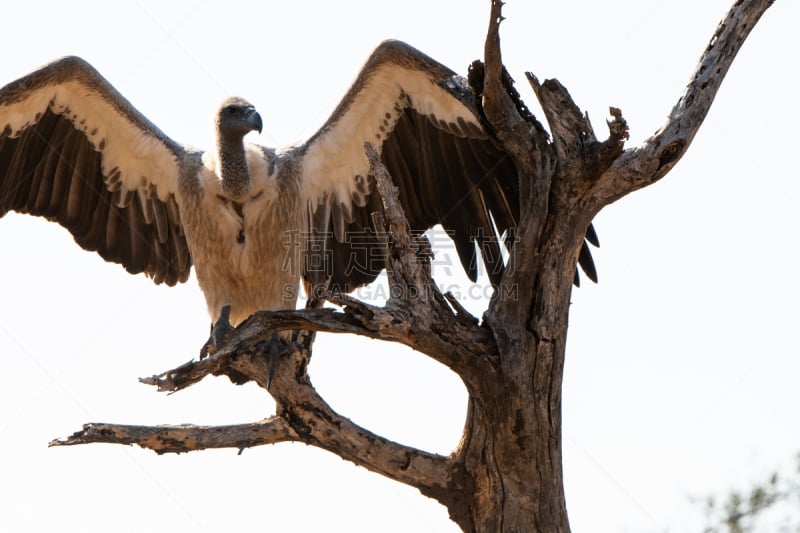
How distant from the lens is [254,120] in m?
8.00

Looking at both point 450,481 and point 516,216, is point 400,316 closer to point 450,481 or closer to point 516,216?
point 450,481

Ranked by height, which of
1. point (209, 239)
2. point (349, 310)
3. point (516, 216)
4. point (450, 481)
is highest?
point (516, 216)

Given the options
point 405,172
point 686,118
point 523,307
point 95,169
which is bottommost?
point 523,307

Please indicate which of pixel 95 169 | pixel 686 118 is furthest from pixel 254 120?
pixel 686 118

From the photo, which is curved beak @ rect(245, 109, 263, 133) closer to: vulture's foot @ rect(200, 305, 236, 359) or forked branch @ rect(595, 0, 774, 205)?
vulture's foot @ rect(200, 305, 236, 359)

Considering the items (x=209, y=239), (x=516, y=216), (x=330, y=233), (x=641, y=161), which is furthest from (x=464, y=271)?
(x=641, y=161)

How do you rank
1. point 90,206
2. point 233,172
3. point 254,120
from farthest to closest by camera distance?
point 90,206 → point 254,120 → point 233,172

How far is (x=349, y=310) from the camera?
5742 millimetres

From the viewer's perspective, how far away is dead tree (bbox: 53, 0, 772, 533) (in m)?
5.89

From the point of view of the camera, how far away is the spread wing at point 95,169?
8.14m

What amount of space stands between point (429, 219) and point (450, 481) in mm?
2744

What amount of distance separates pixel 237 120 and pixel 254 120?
0.14 m

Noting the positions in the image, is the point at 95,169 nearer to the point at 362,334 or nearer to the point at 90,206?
the point at 90,206

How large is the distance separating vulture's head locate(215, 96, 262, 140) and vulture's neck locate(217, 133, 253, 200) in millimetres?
135
